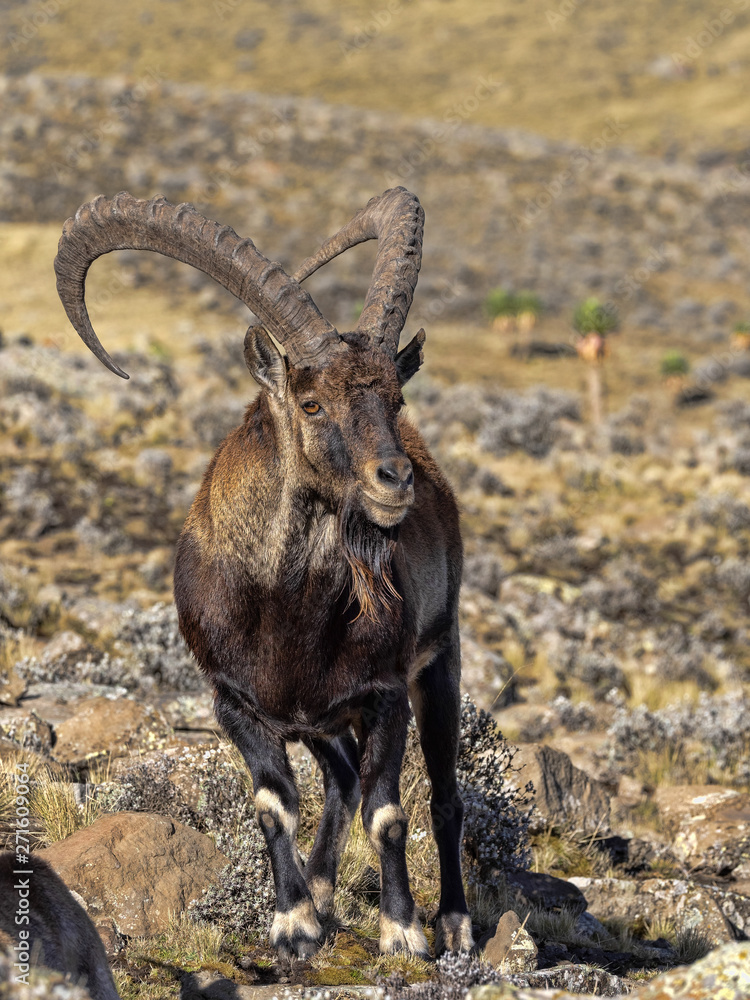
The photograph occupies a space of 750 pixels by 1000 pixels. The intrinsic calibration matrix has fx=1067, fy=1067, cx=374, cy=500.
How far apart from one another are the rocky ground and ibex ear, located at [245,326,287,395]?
2216 millimetres

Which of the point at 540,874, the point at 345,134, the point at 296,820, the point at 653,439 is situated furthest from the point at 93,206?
the point at 345,134

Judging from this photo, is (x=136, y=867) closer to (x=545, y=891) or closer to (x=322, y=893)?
(x=322, y=893)

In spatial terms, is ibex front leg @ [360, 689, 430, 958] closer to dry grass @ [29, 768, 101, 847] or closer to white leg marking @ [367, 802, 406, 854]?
white leg marking @ [367, 802, 406, 854]

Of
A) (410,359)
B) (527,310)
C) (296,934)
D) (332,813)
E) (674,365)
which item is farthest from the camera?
(527,310)

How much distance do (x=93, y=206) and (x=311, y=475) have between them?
1.67 metres

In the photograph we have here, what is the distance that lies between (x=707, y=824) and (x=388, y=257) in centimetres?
512

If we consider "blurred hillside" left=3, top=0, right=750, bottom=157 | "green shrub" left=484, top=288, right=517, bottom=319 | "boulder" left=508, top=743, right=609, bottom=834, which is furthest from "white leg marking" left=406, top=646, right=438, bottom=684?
"blurred hillside" left=3, top=0, right=750, bottom=157

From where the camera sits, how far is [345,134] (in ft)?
178

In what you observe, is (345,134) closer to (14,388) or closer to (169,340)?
(169,340)

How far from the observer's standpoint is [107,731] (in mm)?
7074

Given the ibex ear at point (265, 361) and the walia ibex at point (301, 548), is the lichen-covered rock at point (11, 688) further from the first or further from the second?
the ibex ear at point (265, 361)

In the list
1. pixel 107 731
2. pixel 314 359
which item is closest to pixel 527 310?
pixel 107 731

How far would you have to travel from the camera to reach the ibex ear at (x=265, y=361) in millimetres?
4508

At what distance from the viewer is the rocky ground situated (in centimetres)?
495
